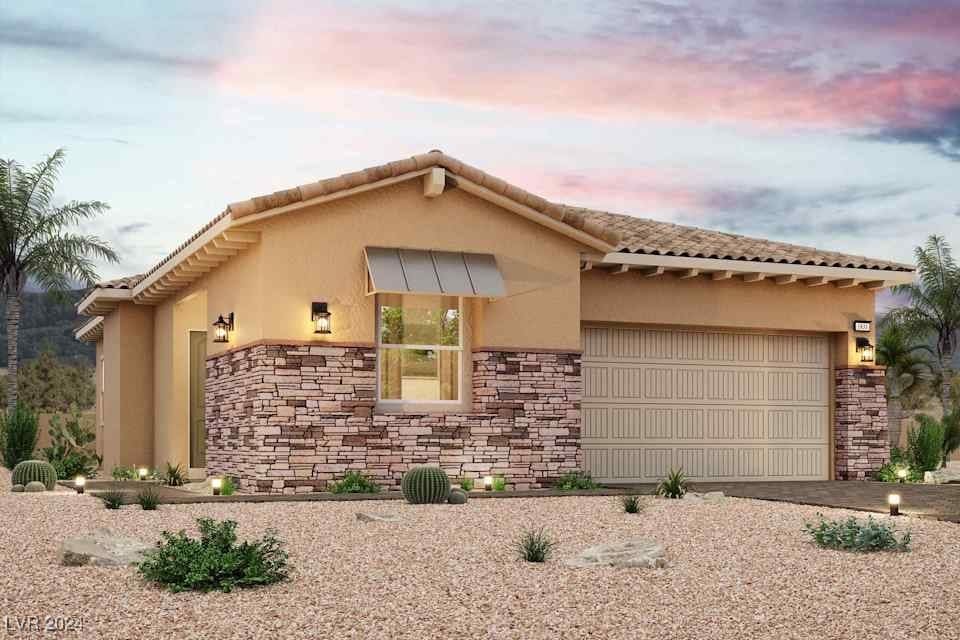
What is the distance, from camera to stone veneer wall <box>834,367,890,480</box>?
20.5 metres

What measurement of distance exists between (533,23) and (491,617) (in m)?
12.6

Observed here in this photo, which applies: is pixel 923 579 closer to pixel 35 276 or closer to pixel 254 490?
pixel 254 490

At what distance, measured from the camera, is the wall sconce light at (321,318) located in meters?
15.9

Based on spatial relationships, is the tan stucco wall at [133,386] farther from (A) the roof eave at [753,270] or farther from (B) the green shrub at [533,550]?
(B) the green shrub at [533,550]

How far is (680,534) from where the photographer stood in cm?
1143

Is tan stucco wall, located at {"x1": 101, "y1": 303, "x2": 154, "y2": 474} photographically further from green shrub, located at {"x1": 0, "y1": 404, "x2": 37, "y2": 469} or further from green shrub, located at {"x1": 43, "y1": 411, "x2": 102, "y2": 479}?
→ green shrub, located at {"x1": 0, "y1": 404, "x2": 37, "y2": 469}

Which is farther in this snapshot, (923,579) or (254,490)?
(254,490)

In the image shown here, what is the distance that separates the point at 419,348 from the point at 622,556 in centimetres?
798

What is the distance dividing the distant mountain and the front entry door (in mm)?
42161

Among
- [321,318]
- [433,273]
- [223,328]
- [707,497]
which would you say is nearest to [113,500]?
[321,318]

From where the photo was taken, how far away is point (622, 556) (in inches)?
368

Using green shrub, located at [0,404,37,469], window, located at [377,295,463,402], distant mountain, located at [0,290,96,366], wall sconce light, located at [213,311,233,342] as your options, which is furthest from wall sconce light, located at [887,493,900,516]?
distant mountain, located at [0,290,96,366]

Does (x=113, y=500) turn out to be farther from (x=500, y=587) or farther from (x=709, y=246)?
(x=709, y=246)

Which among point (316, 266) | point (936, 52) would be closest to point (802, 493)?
point (316, 266)
